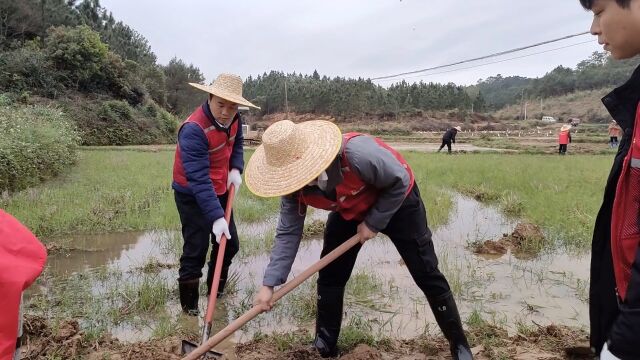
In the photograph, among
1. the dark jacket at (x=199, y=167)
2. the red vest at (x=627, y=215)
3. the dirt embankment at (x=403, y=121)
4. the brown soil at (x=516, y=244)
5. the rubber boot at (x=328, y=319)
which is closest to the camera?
the red vest at (x=627, y=215)

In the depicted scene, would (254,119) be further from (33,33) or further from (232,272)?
(232,272)

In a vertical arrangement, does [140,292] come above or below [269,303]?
below

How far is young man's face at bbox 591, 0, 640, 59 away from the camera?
3.71ft

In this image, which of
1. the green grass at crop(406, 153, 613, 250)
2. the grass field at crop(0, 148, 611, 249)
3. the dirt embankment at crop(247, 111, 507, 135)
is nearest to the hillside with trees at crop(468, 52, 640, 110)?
the dirt embankment at crop(247, 111, 507, 135)

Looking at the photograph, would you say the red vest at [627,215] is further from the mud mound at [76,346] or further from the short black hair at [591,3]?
the mud mound at [76,346]

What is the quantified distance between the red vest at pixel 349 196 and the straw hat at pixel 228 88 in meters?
1.03

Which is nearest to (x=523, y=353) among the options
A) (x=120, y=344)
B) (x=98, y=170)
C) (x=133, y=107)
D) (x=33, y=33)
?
(x=120, y=344)

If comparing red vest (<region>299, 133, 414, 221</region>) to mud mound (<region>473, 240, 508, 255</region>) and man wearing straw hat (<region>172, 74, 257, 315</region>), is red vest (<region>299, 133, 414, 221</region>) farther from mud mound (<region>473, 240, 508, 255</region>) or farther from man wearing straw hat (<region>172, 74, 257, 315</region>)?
mud mound (<region>473, 240, 508, 255</region>)

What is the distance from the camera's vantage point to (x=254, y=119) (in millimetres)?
45562

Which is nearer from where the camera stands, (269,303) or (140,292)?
(269,303)

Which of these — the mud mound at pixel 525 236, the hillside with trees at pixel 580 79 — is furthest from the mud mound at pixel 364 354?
the hillside with trees at pixel 580 79

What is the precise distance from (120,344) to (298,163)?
1.67 m

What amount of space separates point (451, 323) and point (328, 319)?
2.24ft

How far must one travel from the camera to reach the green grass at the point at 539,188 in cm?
559
